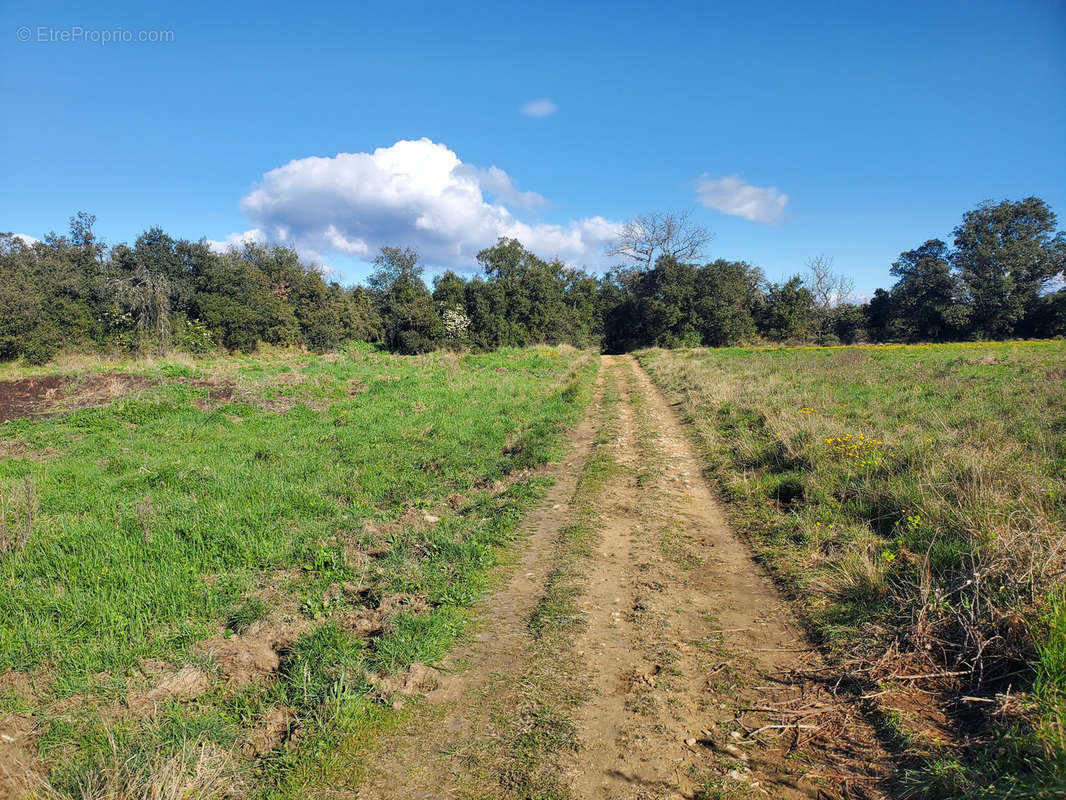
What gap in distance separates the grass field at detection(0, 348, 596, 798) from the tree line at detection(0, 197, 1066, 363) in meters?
28.7

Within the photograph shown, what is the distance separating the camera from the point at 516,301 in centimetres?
4653

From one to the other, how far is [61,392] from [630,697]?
17546 millimetres

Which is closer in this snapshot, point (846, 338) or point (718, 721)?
point (718, 721)

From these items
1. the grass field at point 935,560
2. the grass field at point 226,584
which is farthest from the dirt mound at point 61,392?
the grass field at point 935,560

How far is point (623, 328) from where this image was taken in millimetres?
55875

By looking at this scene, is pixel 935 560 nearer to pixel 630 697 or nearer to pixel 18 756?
pixel 630 697

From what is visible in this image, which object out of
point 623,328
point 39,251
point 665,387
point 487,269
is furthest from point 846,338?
point 39,251

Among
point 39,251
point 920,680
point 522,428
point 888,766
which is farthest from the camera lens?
point 39,251

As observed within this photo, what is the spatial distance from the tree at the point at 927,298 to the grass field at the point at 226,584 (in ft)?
178

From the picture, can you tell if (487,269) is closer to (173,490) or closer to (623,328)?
(623,328)

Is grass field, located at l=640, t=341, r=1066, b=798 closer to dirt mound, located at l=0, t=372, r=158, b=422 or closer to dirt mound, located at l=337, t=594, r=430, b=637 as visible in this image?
dirt mound, located at l=337, t=594, r=430, b=637

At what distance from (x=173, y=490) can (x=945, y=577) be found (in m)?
8.87

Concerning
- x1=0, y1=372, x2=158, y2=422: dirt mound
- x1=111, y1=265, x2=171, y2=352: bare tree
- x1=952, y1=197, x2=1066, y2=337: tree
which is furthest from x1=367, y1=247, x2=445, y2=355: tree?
x1=952, y1=197, x2=1066, y2=337: tree

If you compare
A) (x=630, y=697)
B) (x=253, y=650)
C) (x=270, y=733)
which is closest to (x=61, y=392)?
(x=253, y=650)
